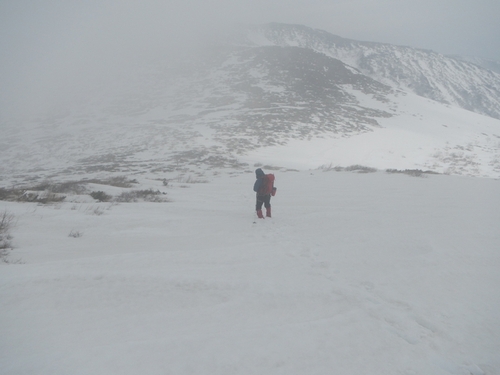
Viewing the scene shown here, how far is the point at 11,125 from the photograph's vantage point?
31.8 meters

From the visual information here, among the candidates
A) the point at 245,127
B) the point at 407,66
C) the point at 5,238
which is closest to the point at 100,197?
the point at 5,238

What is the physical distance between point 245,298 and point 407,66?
108m

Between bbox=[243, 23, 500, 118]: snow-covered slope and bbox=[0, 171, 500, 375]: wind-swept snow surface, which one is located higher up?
bbox=[243, 23, 500, 118]: snow-covered slope

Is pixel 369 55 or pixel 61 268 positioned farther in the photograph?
pixel 369 55

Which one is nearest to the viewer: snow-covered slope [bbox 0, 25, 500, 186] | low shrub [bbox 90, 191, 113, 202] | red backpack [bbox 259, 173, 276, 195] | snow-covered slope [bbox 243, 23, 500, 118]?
red backpack [bbox 259, 173, 276, 195]

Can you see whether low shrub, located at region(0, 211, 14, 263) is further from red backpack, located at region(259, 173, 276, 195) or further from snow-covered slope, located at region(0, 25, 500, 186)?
snow-covered slope, located at region(0, 25, 500, 186)

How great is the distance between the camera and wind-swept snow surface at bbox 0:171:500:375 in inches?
57.1

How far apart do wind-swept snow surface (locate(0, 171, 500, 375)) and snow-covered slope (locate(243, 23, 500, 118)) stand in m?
89.3

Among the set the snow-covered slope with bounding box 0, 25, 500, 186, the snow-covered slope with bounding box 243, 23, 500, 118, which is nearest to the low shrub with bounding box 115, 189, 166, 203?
the snow-covered slope with bounding box 0, 25, 500, 186

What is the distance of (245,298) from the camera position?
2.07 metres

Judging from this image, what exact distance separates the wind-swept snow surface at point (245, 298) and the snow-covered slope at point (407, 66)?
89.3 metres

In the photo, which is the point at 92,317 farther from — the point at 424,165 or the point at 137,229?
the point at 424,165

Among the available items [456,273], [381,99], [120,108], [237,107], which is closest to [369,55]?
[381,99]

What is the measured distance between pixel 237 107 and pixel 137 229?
3541 cm
